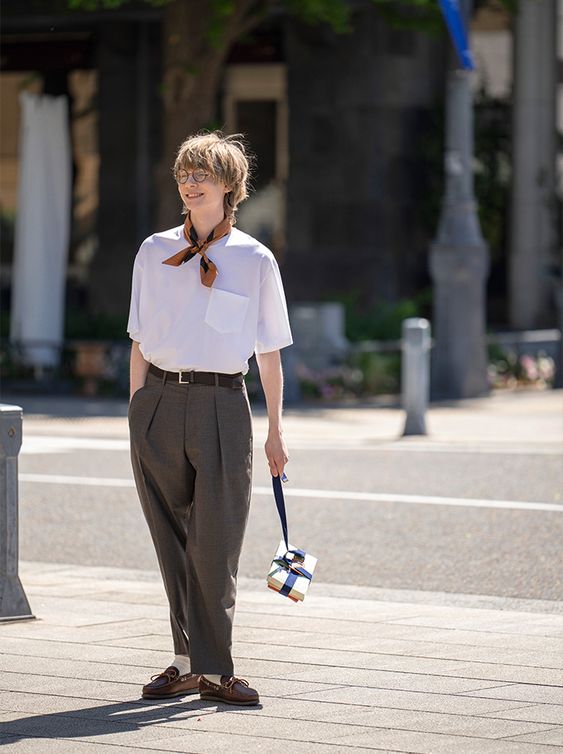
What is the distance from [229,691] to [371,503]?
19.1ft

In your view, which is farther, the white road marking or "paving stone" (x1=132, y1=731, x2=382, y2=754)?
the white road marking

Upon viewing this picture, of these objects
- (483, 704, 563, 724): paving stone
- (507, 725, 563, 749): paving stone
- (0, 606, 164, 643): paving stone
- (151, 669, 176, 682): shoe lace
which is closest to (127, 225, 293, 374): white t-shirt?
(151, 669, 176, 682): shoe lace

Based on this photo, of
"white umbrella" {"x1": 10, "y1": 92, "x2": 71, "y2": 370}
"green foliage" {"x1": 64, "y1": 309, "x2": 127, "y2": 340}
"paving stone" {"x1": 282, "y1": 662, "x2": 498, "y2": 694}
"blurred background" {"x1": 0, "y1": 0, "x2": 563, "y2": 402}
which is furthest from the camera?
"blurred background" {"x1": 0, "y1": 0, "x2": 563, "y2": 402}

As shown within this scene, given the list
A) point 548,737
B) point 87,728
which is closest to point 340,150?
point 87,728

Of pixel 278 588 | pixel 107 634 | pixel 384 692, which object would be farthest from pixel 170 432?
A: pixel 107 634

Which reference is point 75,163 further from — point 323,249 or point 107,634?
point 107,634

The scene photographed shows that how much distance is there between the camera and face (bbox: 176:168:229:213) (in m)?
5.86

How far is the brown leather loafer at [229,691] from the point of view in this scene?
5.79m

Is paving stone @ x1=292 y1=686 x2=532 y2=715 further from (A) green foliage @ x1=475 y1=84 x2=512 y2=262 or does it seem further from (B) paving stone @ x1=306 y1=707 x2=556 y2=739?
(A) green foliage @ x1=475 y1=84 x2=512 y2=262

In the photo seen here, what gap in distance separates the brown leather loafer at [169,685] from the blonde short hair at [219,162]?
1.57m

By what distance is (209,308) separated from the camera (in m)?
5.82

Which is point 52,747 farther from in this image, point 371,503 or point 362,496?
point 362,496

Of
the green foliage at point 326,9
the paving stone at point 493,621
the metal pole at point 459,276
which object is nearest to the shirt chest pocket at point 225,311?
the paving stone at point 493,621

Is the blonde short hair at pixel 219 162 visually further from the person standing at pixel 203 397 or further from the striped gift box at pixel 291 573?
the striped gift box at pixel 291 573
